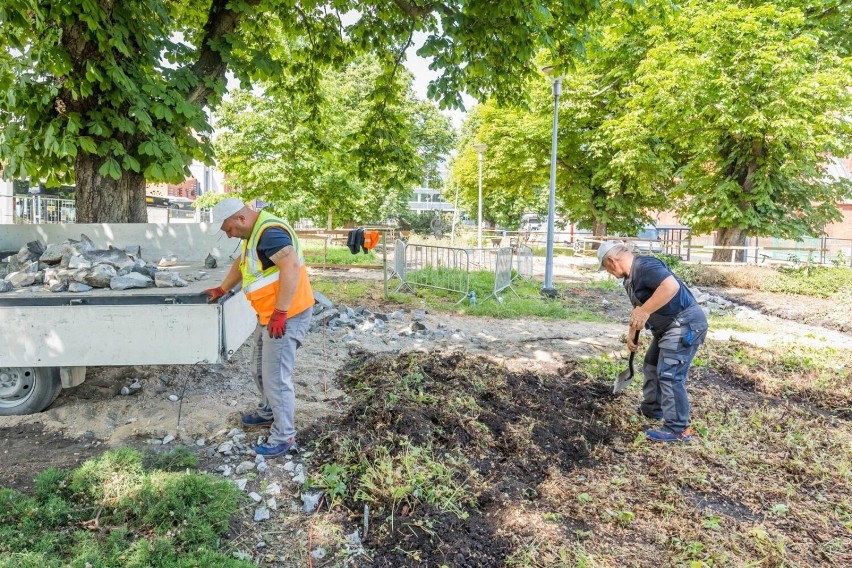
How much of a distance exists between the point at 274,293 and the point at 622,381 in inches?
130

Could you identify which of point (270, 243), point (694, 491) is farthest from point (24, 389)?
point (694, 491)

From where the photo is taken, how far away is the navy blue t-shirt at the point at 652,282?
4223mm

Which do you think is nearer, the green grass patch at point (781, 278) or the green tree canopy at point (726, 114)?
the green grass patch at point (781, 278)

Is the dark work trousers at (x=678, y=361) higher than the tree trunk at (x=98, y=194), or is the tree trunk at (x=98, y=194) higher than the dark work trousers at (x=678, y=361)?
the tree trunk at (x=98, y=194)

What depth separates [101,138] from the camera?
18.8ft

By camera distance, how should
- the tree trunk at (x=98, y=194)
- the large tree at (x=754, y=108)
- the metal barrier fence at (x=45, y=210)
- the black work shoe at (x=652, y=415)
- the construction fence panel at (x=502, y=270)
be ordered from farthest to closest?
the metal barrier fence at (x=45, y=210)
the large tree at (x=754, y=108)
the construction fence panel at (x=502, y=270)
the tree trunk at (x=98, y=194)
the black work shoe at (x=652, y=415)

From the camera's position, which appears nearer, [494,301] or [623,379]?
[623,379]

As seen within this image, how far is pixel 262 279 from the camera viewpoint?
12.0 feet

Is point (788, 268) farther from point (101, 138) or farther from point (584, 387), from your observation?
point (101, 138)

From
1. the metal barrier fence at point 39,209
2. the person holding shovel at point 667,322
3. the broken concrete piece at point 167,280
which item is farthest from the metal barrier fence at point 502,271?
the metal barrier fence at point 39,209

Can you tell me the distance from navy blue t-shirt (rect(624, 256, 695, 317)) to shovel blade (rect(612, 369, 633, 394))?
809 mm

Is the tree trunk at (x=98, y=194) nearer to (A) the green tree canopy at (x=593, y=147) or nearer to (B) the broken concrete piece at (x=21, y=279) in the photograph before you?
(B) the broken concrete piece at (x=21, y=279)

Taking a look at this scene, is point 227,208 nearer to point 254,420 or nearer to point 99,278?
point 99,278

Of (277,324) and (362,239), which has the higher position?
(362,239)
